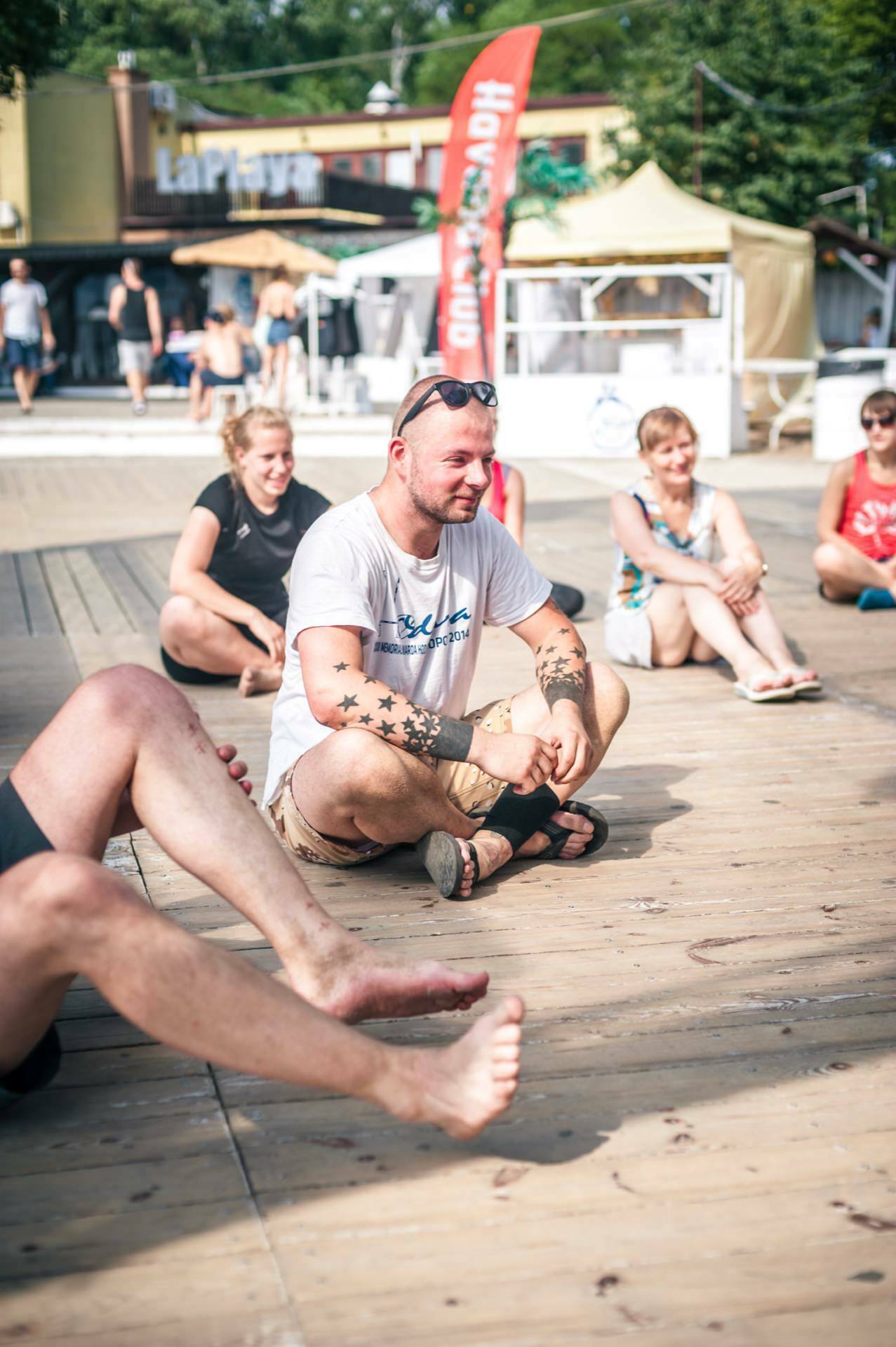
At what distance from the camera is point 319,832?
3.69m

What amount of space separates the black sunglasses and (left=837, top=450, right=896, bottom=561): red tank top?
14.0 feet

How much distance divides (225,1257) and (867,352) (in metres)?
16.2

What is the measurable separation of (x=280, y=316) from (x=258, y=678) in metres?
15.9

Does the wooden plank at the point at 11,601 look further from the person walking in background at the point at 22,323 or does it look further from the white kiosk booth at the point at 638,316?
the person walking in background at the point at 22,323

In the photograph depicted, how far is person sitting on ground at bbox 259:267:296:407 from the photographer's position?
20.7 meters

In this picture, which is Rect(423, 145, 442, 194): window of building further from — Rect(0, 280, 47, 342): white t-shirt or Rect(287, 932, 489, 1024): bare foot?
Rect(287, 932, 489, 1024): bare foot

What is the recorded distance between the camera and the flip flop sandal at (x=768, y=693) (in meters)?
5.64

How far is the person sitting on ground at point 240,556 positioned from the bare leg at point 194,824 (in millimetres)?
3080

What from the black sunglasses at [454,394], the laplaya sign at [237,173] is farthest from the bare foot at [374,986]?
the laplaya sign at [237,173]

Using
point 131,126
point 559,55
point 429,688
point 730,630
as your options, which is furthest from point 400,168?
point 429,688

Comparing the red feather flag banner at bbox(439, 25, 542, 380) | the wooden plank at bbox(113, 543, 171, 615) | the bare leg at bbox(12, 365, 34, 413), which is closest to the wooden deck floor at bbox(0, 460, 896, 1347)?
the wooden plank at bbox(113, 543, 171, 615)

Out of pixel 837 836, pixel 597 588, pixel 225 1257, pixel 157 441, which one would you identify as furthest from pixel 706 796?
pixel 157 441

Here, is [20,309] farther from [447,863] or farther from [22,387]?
[447,863]

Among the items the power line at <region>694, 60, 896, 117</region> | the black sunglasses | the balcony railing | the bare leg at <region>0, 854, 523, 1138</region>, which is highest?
the power line at <region>694, 60, 896, 117</region>
